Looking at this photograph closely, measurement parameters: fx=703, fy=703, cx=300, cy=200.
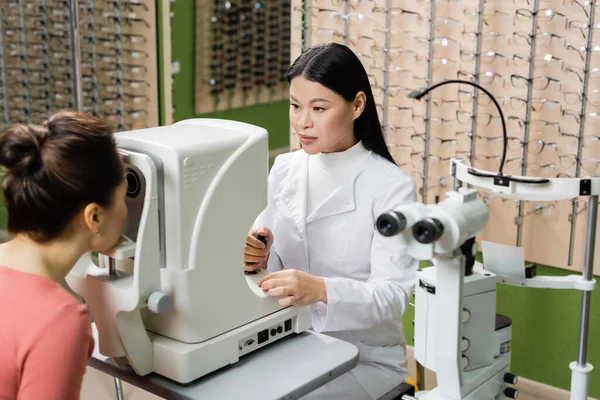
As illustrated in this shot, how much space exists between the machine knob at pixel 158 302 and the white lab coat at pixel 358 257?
1.45 feet

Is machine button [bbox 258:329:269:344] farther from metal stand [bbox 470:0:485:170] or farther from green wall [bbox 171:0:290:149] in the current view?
green wall [bbox 171:0:290:149]

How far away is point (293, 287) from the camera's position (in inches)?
59.3

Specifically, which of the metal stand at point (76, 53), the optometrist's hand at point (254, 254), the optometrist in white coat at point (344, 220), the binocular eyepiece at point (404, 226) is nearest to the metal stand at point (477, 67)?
the optometrist in white coat at point (344, 220)

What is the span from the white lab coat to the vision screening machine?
0.65ft

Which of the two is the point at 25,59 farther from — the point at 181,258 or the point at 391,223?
the point at 391,223

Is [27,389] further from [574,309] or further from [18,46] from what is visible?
[18,46]

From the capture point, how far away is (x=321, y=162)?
190cm

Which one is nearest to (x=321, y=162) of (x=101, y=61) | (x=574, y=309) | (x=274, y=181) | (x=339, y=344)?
(x=274, y=181)

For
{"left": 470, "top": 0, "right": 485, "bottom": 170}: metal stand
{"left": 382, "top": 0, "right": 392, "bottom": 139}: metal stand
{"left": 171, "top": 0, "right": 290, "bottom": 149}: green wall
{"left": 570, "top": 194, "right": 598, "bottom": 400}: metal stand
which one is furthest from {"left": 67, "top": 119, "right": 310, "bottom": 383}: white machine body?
{"left": 171, "top": 0, "right": 290, "bottom": 149}: green wall

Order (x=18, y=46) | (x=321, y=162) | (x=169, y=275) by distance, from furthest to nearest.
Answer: (x=18, y=46) < (x=321, y=162) < (x=169, y=275)

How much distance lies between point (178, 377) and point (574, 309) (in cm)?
186

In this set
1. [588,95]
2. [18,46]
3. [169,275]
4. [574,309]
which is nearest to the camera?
[169,275]

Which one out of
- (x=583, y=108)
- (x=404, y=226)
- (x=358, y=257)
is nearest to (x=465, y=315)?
(x=404, y=226)

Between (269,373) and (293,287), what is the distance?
0.64 feet
